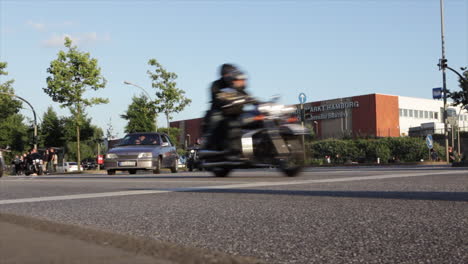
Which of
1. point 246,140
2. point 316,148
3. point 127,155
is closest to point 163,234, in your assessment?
point 246,140

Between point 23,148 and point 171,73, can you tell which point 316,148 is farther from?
point 23,148

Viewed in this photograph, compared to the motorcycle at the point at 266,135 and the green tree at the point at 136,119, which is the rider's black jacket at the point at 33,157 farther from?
the green tree at the point at 136,119

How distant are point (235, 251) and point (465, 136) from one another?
61.5m

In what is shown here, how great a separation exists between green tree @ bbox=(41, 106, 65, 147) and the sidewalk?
189ft

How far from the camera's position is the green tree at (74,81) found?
3834cm

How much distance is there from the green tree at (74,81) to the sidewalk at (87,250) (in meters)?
36.6

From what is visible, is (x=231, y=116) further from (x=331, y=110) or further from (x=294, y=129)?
(x=331, y=110)

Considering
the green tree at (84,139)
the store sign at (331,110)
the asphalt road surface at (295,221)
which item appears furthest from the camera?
the store sign at (331,110)

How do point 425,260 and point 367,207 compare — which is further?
point 367,207

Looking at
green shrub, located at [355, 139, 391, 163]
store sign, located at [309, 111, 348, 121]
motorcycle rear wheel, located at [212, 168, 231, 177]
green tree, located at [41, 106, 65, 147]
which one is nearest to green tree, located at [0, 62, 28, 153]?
green tree, located at [41, 106, 65, 147]

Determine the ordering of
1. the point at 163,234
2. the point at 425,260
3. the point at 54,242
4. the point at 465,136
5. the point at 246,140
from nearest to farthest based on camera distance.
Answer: the point at 425,260 < the point at 54,242 < the point at 163,234 < the point at 246,140 < the point at 465,136

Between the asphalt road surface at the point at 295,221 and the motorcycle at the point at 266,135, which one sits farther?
the motorcycle at the point at 266,135

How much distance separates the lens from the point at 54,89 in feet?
125

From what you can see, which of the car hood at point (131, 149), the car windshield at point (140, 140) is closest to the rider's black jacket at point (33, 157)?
the car windshield at point (140, 140)
